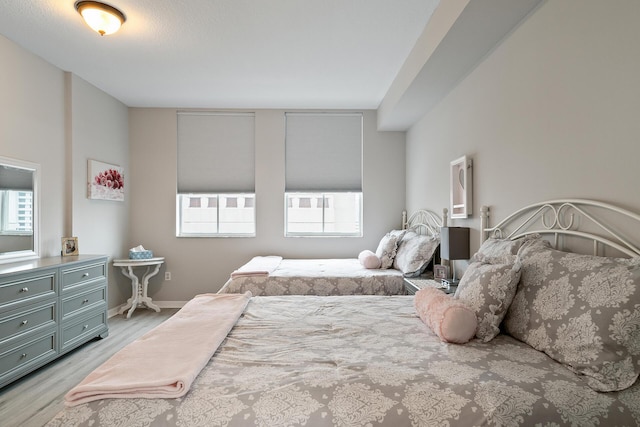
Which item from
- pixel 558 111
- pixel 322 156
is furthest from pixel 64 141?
pixel 558 111

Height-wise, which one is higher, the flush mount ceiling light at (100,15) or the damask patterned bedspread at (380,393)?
the flush mount ceiling light at (100,15)

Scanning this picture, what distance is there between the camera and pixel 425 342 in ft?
5.05

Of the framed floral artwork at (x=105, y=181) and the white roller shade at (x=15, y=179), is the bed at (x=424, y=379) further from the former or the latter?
the framed floral artwork at (x=105, y=181)

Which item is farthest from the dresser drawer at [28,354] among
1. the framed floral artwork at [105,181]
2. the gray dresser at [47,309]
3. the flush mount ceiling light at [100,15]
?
the flush mount ceiling light at [100,15]

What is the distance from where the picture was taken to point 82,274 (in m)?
3.18

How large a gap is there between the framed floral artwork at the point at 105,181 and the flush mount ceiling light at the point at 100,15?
187 centimetres

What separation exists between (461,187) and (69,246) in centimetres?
378

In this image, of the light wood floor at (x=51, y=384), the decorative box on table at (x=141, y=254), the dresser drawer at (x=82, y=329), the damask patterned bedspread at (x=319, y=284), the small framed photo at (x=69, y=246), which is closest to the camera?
the light wood floor at (x=51, y=384)

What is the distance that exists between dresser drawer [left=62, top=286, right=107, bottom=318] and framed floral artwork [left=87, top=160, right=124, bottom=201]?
44.9 inches

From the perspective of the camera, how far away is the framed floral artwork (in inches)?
153

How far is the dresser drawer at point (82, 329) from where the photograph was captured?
9.75 ft

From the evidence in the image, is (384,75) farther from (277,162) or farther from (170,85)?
(170,85)

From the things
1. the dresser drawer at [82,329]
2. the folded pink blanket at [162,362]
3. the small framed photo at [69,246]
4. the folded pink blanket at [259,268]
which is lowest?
the dresser drawer at [82,329]

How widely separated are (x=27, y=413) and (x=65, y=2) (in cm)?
273
